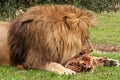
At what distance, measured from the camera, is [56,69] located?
6.32 meters

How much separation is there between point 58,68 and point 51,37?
477 mm

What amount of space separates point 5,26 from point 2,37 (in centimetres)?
25

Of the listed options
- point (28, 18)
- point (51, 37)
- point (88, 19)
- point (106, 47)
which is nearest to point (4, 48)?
point (28, 18)

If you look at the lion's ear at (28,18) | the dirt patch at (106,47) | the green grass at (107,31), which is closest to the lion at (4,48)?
the lion's ear at (28,18)

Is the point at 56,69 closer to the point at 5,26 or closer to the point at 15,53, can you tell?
the point at 15,53

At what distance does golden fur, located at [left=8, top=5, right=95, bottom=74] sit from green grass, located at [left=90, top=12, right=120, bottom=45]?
6.73 m

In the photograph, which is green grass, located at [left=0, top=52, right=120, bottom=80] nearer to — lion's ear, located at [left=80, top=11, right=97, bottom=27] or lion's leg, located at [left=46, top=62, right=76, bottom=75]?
lion's leg, located at [left=46, top=62, right=76, bottom=75]

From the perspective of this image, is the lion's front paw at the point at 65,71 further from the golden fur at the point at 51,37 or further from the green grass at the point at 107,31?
the green grass at the point at 107,31

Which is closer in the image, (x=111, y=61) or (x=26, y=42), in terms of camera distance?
(x=26, y=42)

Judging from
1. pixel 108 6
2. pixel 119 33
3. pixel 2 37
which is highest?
pixel 2 37

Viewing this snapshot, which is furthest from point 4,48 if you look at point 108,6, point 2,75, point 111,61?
point 108,6

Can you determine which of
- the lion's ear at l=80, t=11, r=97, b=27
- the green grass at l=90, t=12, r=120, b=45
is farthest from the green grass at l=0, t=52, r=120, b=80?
the green grass at l=90, t=12, r=120, b=45

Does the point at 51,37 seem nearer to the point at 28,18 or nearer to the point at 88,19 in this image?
the point at 28,18

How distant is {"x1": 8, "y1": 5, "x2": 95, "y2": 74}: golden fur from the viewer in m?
6.37
